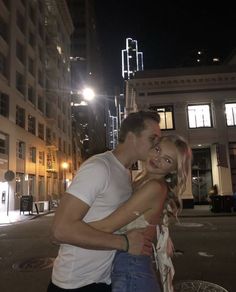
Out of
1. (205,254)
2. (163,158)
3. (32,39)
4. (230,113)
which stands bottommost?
(205,254)

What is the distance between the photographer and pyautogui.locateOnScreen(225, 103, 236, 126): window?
29484mm

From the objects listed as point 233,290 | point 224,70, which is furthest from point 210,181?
point 233,290

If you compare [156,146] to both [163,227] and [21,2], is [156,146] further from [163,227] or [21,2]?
[21,2]

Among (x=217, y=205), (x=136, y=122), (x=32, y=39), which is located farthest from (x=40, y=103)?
(x=136, y=122)

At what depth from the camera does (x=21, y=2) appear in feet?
125

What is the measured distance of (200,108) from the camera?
29.9 metres

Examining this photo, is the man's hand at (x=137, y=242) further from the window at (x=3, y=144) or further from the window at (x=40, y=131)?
the window at (x=40, y=131)

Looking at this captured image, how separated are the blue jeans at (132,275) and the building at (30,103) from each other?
23.6 m

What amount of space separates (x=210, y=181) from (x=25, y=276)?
82.1 ft

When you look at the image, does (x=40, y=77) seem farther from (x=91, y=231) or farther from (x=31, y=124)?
(x=91, y=231)

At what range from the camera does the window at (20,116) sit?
34.3 m

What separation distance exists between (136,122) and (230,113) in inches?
1145

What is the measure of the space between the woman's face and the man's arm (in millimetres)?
625

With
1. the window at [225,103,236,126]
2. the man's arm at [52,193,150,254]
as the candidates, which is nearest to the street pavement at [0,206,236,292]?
the man's arm at [52,193,150,254]
